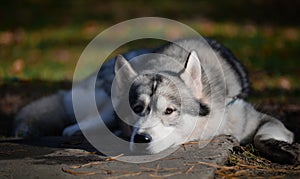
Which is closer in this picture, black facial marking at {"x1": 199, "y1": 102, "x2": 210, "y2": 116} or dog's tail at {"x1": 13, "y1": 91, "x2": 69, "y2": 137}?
black facial marking at {"x1": 199, "y1": 102, "x2": 210, "y2": 116}

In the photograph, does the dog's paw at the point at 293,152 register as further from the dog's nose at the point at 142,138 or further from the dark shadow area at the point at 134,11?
the dark shadow area at the point at 134,11

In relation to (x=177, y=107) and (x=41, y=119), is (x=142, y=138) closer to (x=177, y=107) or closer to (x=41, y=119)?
(x=177, y=107)

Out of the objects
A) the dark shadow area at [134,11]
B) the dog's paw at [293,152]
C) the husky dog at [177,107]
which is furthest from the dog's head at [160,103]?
the dark shadow area at [134,11]

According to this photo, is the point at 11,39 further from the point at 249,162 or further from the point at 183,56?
the point at 249,162

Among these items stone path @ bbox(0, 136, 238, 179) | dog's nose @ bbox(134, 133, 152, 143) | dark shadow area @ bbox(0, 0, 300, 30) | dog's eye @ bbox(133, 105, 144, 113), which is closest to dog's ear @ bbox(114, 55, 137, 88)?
dog's eye @ bbox(133, 105, 144, 113)

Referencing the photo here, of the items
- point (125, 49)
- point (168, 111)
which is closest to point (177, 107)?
point (168, 111)

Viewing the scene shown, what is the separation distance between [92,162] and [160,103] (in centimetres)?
70

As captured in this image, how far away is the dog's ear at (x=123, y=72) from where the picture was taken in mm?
4652

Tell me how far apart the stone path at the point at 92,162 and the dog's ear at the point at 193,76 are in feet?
1.42

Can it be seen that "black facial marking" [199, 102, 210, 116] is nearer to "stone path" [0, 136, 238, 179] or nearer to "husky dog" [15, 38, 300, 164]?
"husky dog" [15, 38, 300, 164]

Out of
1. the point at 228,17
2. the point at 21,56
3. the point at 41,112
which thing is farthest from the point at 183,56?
the point at 228,17

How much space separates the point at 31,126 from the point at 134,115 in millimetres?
1603

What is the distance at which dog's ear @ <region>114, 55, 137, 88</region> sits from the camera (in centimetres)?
465

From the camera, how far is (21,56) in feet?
35.0
